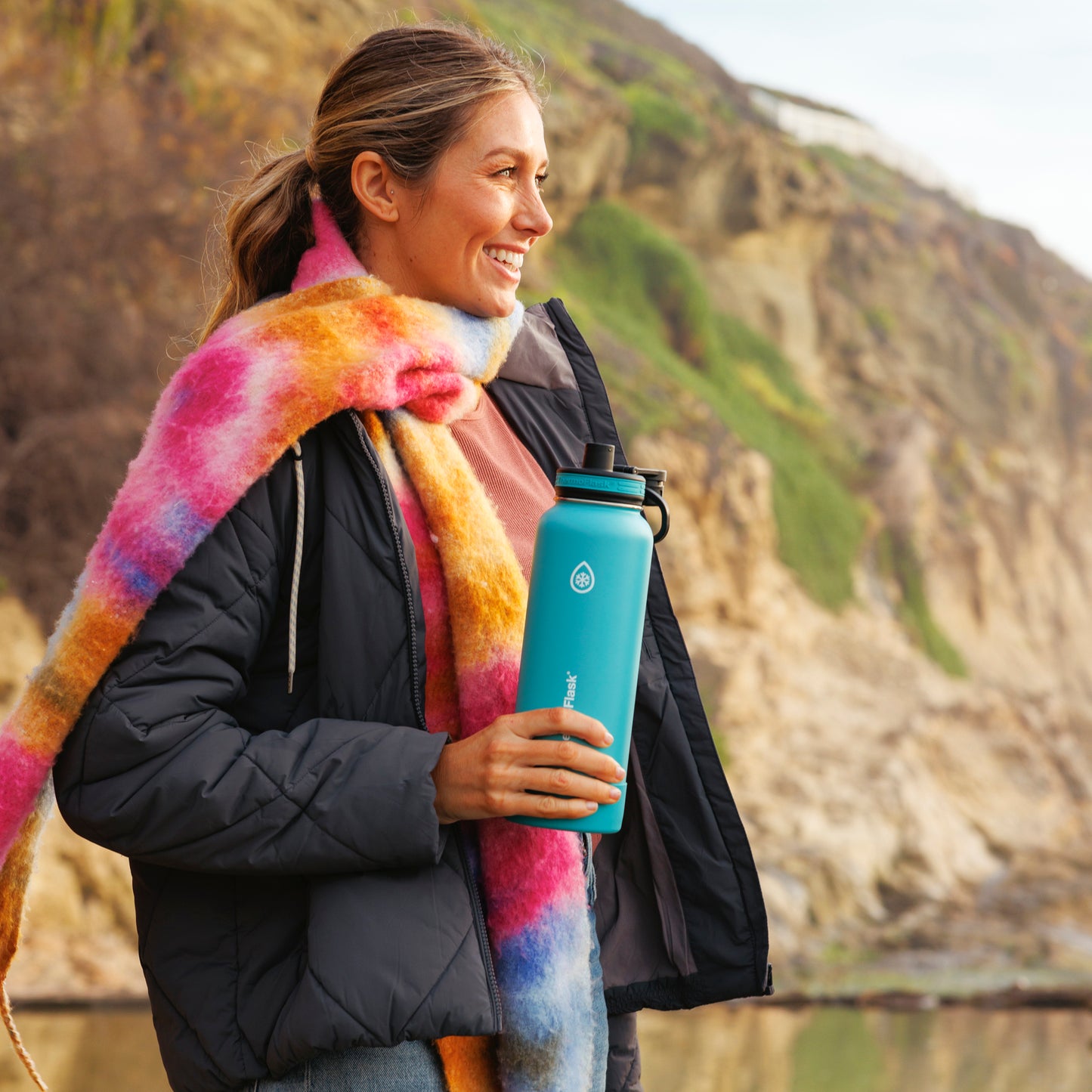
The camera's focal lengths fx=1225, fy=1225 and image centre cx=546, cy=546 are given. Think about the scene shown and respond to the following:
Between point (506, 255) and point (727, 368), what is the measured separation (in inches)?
453

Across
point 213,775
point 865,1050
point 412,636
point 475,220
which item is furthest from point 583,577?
point 865,1050

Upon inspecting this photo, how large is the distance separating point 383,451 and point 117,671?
420mm

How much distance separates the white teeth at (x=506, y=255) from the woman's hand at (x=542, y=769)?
0.72 m

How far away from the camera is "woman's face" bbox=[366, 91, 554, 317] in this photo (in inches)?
67.1

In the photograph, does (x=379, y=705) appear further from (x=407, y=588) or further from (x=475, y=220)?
(x=475, y=220)

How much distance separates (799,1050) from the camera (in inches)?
219

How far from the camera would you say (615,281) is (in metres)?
12.7

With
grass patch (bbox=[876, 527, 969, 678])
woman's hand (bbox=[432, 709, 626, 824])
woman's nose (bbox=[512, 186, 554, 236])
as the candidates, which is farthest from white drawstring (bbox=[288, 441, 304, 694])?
grass patch (bbox=[876, 527, 969, 678])

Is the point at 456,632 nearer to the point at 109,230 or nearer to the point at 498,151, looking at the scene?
the point at 498,151

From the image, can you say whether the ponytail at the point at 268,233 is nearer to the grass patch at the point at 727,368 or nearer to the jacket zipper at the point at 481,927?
the jacket zipper at the point at 481,927

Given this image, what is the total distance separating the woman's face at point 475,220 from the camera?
5.59ft

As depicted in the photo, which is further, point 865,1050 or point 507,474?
point 865,1050

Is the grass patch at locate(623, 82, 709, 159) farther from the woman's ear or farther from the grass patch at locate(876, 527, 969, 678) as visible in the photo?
the woman's ear

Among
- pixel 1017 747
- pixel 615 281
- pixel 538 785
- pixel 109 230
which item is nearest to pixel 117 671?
pixel 538 785
